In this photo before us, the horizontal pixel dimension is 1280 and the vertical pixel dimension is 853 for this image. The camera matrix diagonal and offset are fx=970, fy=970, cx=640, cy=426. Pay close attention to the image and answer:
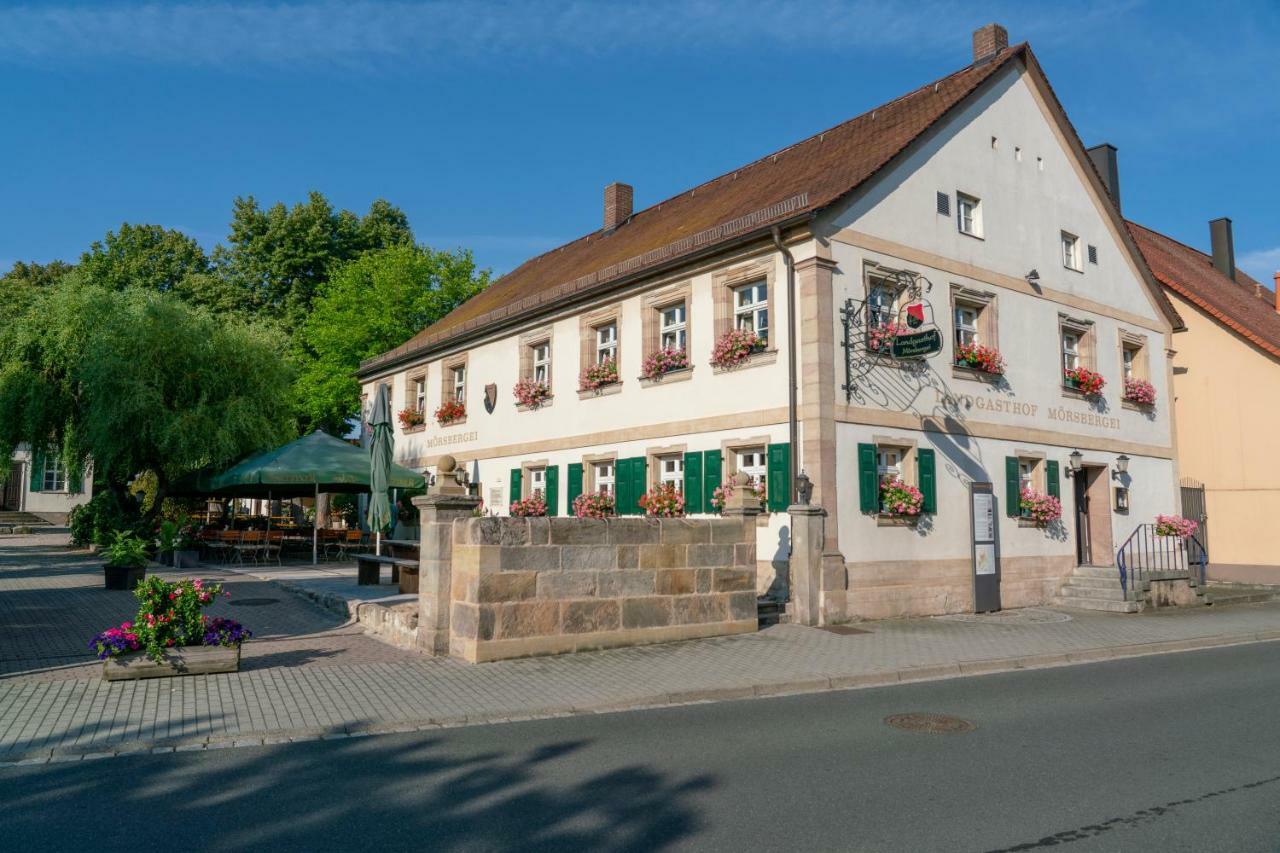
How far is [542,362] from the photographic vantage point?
70.7ft

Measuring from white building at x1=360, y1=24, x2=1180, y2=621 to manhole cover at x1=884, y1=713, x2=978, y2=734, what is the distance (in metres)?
6.05

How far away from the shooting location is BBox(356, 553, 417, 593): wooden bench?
47.4 feet

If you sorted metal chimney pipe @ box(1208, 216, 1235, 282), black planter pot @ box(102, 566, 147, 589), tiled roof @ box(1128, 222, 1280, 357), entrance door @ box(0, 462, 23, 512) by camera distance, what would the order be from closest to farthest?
black planter pot @ box(102, 566, 147, 589), tiled roof @ box(1128, 222, 1280, 357), metal chimney pipe @ box(1208, 216, 1235, 282), entrance door @ box(0, 462, 23, 512)

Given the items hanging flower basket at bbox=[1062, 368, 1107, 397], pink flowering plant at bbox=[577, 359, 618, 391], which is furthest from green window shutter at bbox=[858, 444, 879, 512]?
hanging flower basket at bbox=[1062, 368, 1107, 397]

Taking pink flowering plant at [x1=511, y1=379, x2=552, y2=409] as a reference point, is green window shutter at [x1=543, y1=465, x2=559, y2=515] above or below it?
below

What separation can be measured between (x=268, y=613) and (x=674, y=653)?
644 centimetres

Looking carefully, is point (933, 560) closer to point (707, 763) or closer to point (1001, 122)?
point (1001, 122)

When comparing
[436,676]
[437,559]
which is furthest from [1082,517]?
[436,676]

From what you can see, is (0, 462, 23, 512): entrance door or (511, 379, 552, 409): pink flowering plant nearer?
(511, 379, 552, 409): pink flowering plant

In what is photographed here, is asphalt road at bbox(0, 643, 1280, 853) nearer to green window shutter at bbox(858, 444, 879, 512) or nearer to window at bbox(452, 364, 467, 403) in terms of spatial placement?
green window shutter at bbox(858, 444, 879, 512)

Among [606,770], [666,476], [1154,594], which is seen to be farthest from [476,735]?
[1154,594]

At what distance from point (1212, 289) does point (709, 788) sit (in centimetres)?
2875

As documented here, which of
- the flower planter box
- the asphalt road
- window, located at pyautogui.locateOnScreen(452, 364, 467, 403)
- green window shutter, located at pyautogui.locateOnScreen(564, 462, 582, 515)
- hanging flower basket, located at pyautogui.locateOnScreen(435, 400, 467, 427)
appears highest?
window, located at pyautogui.locateOnScreen(452, 364, 467, 403)

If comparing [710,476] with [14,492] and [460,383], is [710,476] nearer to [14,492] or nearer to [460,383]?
[460,383]
